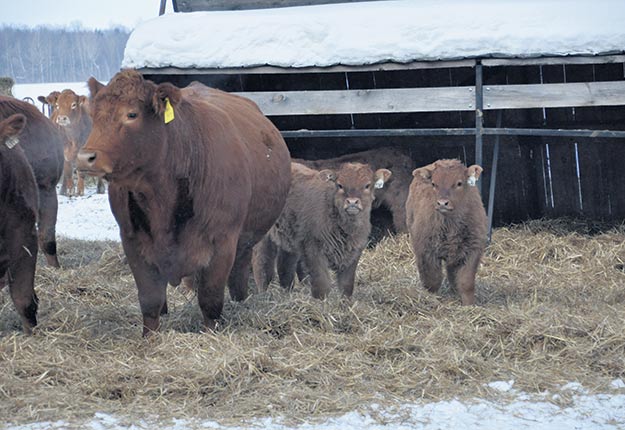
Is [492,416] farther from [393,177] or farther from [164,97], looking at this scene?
[393,177]

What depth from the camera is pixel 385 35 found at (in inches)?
412

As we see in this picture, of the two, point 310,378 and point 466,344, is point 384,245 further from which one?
point 310,378

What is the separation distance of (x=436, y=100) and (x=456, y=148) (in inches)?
107

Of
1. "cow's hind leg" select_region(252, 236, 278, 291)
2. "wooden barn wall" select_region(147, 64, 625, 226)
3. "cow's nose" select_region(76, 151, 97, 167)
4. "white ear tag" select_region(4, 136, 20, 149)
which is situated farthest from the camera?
"wooden barn wall" select_region(147, 64, 625, 226)

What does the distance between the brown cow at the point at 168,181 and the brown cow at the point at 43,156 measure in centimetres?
238

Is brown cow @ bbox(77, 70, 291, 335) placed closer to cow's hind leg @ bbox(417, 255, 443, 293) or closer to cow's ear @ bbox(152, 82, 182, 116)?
cow's ear @ bbox(152, 82, 182, 116)

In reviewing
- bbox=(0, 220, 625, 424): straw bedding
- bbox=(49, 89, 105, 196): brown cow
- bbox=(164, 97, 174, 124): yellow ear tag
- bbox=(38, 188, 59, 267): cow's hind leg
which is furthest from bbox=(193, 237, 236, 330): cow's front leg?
bbox=(49, 89, 105, 196): brown cow

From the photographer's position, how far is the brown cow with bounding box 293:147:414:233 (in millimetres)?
11891

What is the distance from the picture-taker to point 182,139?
633cm

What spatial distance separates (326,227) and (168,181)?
237 cm

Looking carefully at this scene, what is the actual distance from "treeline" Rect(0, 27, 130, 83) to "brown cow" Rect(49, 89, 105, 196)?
1.49m

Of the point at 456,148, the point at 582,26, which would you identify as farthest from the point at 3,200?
the point at 456,148

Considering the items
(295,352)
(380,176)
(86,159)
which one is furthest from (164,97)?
(380,176)

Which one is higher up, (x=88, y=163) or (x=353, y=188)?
(x=88, y=163)
